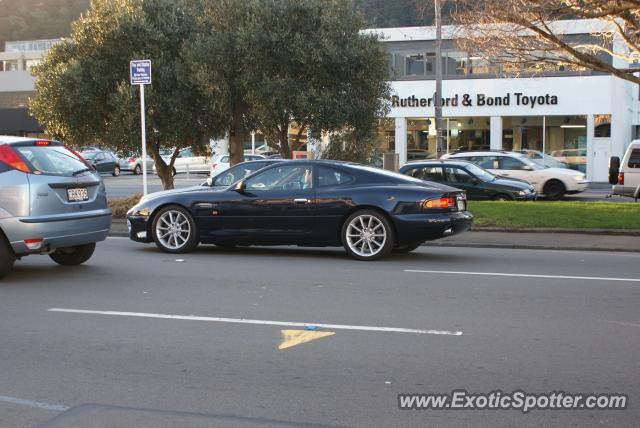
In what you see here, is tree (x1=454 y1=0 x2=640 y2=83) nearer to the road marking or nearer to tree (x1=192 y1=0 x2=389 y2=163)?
tree (x1=192 y1=0 x2=389 y2=163)

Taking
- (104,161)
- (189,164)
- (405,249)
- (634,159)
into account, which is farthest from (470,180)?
(104,161)

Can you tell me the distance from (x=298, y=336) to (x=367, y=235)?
4640mm

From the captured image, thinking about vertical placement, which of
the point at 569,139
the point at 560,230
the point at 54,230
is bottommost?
the point at 560,230

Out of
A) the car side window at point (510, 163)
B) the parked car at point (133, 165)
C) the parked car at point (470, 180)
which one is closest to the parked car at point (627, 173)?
the parked car at point (470, 180)

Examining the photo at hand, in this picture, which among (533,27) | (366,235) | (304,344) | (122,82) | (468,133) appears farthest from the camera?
(468,133)

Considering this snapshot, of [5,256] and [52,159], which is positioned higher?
[52,159]

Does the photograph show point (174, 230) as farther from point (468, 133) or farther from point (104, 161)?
point (104, 161)

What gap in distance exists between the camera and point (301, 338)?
670cm

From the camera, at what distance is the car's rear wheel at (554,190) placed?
78.8ft

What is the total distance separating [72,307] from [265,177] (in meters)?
4.42

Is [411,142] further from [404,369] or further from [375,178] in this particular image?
[404,369]

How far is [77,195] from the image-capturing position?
32.5ft

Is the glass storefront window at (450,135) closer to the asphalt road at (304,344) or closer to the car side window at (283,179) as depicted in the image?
the car side window at (283,179)

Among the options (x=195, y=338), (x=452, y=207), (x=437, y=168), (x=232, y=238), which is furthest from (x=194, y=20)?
(x=195, y=338)
